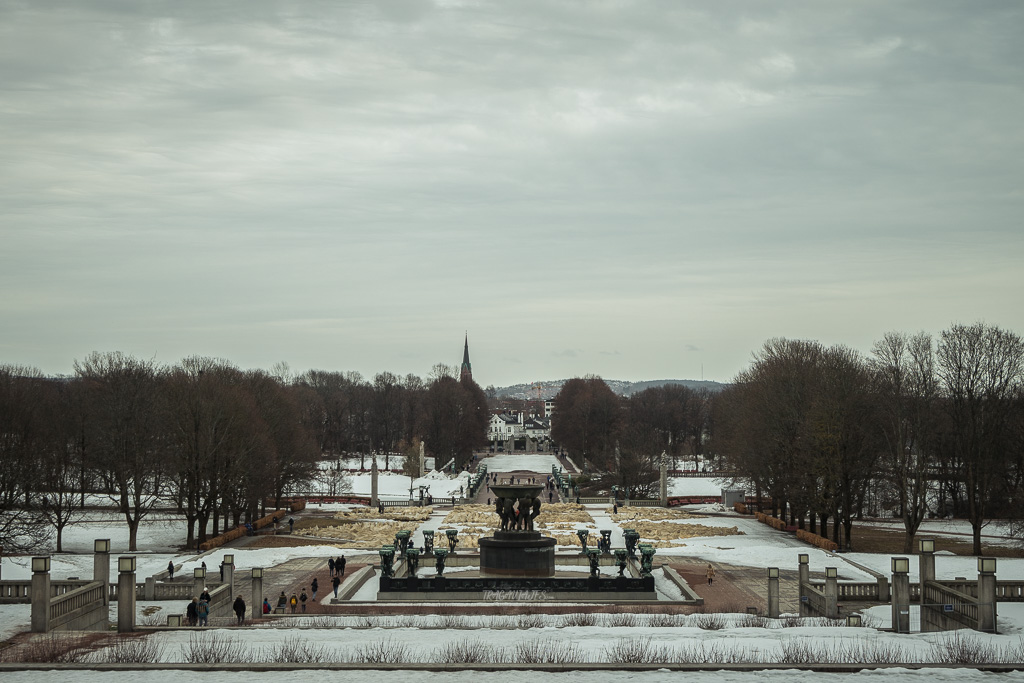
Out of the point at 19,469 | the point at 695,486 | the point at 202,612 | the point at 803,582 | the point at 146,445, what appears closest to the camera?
the point at 202,612

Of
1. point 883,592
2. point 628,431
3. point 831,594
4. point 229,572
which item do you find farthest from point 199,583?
point 628,431

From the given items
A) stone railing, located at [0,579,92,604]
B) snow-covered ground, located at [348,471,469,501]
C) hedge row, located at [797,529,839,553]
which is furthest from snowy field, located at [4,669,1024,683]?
snow-covered ground, located at [348,471,469,501]

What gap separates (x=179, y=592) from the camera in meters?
34.6

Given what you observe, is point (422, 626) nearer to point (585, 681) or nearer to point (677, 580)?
point (585, 681)

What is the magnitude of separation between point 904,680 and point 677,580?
22243 mm

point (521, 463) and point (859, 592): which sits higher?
point (859, 592)

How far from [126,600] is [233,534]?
3096 cm

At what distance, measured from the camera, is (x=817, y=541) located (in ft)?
168

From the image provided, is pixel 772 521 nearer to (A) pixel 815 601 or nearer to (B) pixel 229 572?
(A) pixel 815 601

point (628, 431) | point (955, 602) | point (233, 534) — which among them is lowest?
point (233, 534)

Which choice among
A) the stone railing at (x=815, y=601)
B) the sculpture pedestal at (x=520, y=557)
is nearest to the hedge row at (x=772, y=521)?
the sculpture pedestal at (x=520, y=557)

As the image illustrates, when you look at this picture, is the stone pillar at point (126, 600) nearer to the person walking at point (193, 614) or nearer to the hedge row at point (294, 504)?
the person walking at point (193, 614)

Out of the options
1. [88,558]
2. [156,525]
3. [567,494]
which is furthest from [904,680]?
[567,494]

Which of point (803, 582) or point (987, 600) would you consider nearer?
point (987, 600)
